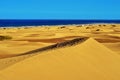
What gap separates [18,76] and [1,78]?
21.1 inches

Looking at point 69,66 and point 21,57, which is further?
point 21,57

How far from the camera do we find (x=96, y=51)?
1210cm

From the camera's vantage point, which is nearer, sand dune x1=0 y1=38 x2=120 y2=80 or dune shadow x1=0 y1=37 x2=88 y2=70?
sand dune x1=0 y1=38 x2=120 y2=80

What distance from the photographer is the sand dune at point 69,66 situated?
29.0 feet

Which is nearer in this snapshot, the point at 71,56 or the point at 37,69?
the point at 37,69

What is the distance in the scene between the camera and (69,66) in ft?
32.9

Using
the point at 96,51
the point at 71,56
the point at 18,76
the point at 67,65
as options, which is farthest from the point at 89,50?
the point at 18,76

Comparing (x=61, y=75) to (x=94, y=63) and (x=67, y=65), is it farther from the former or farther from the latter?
(x=94, y=63)

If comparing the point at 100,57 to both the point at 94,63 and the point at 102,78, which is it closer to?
the point at 94,63

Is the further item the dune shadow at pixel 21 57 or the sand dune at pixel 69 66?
the dune shadow at pixel 21 57

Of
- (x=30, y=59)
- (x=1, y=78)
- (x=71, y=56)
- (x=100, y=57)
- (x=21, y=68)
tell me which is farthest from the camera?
(x=100, y=57)

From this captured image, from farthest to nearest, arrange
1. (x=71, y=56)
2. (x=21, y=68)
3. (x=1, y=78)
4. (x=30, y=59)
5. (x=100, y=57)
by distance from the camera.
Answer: (x=100, y=57) → (x=71, y=56) → (x=30, y=59) → (x=21, y=68) → (x=1, y=78)

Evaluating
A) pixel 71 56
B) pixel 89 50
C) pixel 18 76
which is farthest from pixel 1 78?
pixel 89 50

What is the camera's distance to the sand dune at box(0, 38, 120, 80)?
348 inches
